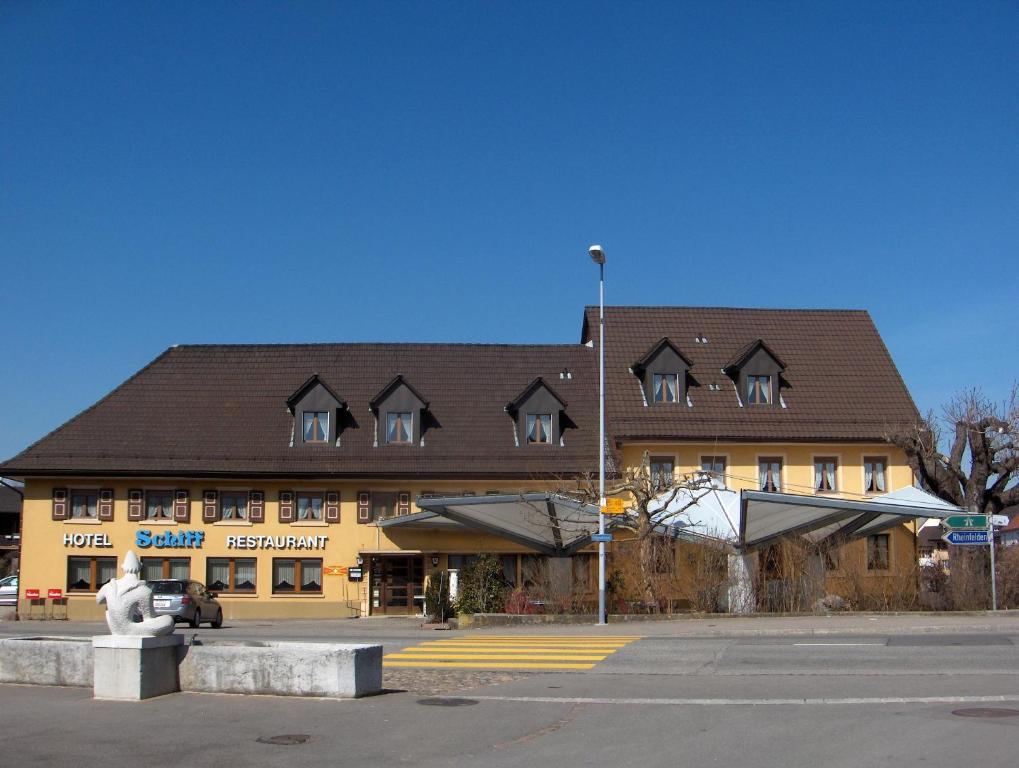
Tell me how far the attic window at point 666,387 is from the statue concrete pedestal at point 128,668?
33263 millimetres

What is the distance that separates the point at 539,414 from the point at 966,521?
18.9 meters

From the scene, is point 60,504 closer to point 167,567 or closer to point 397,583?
point 167,567

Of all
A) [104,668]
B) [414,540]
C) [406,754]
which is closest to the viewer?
[406,754]

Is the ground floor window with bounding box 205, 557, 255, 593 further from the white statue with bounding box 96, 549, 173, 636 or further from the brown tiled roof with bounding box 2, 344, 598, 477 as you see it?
the white statue with bounding box 96, 549, 173, 636

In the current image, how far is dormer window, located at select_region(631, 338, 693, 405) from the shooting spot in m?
45.4

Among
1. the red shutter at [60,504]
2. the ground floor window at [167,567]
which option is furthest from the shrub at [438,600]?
the red shutter at [60,504]

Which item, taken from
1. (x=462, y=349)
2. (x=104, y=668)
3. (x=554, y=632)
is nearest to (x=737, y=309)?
(x=462, y=349)

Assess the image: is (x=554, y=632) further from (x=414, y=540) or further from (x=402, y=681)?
(x=414, y=540)

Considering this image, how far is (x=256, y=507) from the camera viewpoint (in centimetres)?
4362

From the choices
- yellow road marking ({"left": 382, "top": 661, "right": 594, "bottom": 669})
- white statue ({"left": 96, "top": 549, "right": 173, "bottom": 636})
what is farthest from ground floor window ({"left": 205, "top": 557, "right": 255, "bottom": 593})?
white statue ({"left": 96, "top": 549, "right": 173, "bottom": 636})

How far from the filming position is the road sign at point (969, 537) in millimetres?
29188

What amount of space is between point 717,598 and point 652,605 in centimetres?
164

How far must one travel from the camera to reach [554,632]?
999 inches

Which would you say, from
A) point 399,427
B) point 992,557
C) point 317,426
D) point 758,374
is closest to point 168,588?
point 317,426
